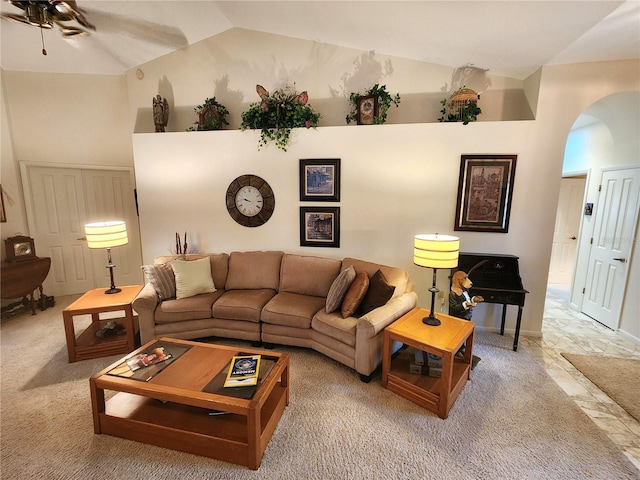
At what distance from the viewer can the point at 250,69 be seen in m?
3.95

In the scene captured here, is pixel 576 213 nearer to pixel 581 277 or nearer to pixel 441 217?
pixel 581 277

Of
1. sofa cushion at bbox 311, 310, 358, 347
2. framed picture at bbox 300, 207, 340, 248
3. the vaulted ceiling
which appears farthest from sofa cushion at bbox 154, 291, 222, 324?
the vaulted ceiling

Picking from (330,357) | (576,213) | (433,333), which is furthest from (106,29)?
(576,213)

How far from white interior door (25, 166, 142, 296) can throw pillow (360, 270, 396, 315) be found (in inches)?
161

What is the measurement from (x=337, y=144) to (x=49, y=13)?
3.09 meters

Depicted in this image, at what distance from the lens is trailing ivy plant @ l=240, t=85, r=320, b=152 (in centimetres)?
355

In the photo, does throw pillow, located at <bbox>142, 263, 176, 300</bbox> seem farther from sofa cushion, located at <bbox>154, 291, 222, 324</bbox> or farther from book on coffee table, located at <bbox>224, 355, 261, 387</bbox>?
book on coffee table, located at <bbox>224, 355, 261, 387</bbox>

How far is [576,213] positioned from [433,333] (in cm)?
506

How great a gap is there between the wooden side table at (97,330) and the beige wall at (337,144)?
1238 mm

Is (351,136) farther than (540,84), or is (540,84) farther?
(351,136)

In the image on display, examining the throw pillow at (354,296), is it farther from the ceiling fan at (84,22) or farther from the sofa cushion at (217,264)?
the ceiling fan at (84,22)

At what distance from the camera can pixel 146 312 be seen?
115 inches

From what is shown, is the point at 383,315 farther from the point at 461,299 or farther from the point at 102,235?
the point at 102,235

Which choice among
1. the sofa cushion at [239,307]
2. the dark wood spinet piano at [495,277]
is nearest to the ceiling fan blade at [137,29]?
the sofa cushion at [239,307]
